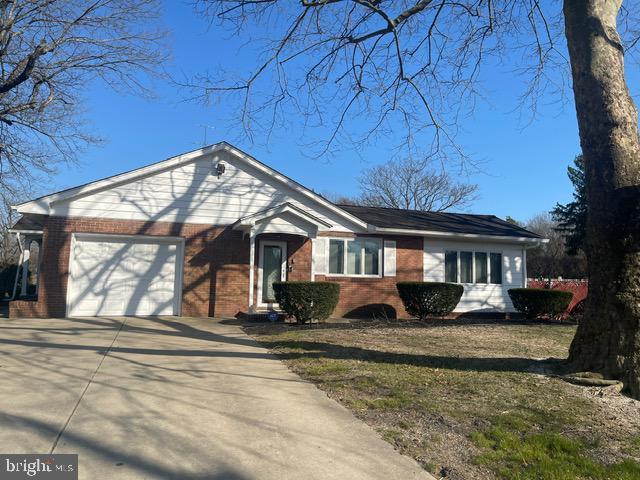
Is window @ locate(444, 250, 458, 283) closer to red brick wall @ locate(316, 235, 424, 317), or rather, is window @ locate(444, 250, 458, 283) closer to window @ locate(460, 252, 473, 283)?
window @ locate(460, 252, 473, 283)

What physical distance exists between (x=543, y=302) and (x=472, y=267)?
2.96 meters

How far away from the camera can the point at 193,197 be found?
14586 mm

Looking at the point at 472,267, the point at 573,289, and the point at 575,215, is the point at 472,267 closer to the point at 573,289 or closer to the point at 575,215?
the point at 573,289

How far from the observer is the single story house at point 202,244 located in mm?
13539

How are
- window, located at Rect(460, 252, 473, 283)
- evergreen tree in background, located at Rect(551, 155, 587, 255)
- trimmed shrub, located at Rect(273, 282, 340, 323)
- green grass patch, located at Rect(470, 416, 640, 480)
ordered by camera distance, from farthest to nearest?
evergreen tree in background, located at Rect(551, 155, 587, 255) < window, located at Rect(460, 252, 473, 283) < trimmed shrub, located at Rect(273, 282, 340, 323) < green grass patch, located at Rect(470, 416, 640, 480)

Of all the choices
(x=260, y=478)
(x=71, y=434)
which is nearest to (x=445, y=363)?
(x=260, y=478)

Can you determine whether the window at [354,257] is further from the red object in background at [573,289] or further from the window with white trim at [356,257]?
the red object in background at [573,289]

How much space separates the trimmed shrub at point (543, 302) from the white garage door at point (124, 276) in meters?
11.1

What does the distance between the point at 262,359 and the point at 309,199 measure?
8434 millimetres

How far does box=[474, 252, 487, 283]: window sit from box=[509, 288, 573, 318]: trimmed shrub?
7.19ft

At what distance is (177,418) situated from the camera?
4883 mm

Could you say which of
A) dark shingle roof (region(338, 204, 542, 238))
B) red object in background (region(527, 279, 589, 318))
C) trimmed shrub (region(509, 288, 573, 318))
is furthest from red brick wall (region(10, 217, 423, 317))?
red object in background (region(527, 279, 589, 318))

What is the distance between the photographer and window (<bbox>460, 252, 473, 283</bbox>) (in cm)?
1780
